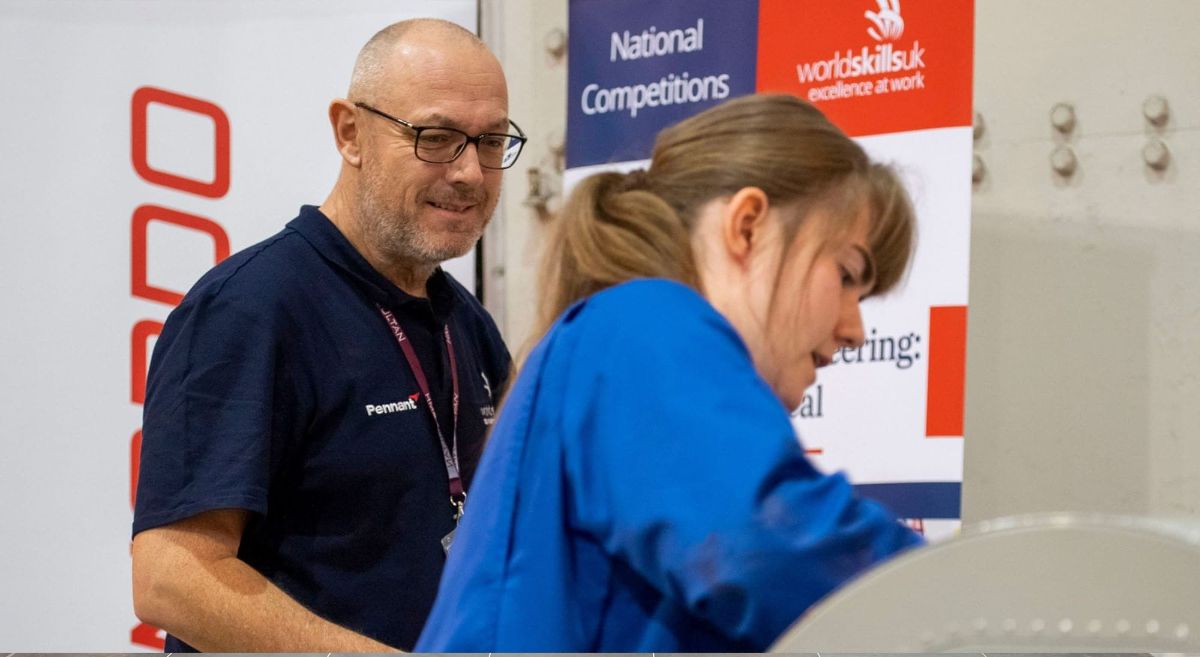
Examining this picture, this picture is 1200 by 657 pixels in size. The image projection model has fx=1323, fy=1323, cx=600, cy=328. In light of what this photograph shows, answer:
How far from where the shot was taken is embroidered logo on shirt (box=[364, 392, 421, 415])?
72.2 inches

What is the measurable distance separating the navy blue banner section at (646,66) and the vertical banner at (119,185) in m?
0.41

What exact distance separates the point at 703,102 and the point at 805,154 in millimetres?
1946

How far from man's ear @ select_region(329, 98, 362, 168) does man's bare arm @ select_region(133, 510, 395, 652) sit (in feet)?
2.12

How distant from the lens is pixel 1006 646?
0.60m

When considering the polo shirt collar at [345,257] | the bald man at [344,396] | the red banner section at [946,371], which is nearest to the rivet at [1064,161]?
the red banner section at [946,371]

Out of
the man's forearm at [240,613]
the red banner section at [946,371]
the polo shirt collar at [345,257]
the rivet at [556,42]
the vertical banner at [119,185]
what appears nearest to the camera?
the man's forearm at [240,613]

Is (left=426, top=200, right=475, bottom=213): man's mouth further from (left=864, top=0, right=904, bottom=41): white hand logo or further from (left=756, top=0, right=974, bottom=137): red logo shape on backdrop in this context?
(left=864, top=0, right=904, bottom=41): white hand logo

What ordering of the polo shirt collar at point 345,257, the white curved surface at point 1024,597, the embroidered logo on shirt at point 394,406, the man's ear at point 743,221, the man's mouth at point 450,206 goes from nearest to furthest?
the white curved surface at point 1024,597, the man's ear at point 743,221, the embroidered logo on shirt at point 394,406, the polo shirt collar at point 345,257, the man's mouth at point 450,206

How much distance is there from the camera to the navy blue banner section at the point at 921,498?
101 inches

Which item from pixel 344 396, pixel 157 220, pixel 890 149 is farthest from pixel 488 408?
pixel 157 220

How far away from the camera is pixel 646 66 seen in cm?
292

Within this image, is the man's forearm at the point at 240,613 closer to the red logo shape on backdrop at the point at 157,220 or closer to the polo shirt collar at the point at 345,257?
the polo shirt collar at the point at 345,257

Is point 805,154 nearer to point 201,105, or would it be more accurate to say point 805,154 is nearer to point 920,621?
point 920,621

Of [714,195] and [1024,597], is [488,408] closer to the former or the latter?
[714,195]
